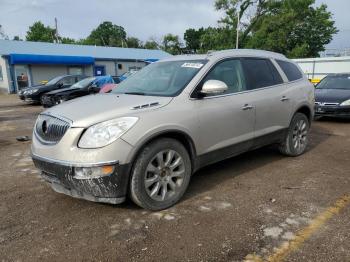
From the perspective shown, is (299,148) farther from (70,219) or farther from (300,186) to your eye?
(70,219)

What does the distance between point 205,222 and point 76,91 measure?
1178cm

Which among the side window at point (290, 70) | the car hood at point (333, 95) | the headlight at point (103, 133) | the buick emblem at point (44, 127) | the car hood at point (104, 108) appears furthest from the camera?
the car hood at point (333, 95)

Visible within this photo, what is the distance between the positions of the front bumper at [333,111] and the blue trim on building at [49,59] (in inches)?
889

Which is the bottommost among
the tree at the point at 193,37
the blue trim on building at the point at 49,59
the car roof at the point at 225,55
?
the car roof at the point at 225,55

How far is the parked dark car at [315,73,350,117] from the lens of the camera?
8961 millimetres

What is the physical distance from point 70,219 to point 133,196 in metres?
0.72

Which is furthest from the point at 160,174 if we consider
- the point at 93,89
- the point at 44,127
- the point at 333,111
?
the point at 93,89

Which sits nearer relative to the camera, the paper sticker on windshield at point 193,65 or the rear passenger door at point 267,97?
the paper sticker on windshield at point 193,65

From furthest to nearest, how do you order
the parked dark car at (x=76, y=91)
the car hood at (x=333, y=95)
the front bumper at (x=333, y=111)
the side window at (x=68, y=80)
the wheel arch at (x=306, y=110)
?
1. the side window at (x=68, y=80)
2. the parked dark car at (x=76, y=91)
3. the car hood at (x=333, y=95)
4. the front bumper at (x=333, y=111)
5. the wheel arch at (x=306, y=110)

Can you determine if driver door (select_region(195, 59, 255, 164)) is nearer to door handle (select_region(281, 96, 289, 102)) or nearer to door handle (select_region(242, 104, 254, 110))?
door handle (select_region(242, 104, 254, 110))

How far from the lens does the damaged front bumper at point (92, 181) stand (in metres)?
3.20

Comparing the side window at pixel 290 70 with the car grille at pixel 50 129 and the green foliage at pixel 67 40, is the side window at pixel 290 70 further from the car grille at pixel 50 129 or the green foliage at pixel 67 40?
the green foliage at pixel 67 40

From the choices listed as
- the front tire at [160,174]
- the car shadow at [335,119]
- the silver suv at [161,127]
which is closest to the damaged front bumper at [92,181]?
the silver suv at [161,127]

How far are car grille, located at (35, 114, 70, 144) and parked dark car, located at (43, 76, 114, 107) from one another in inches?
395
